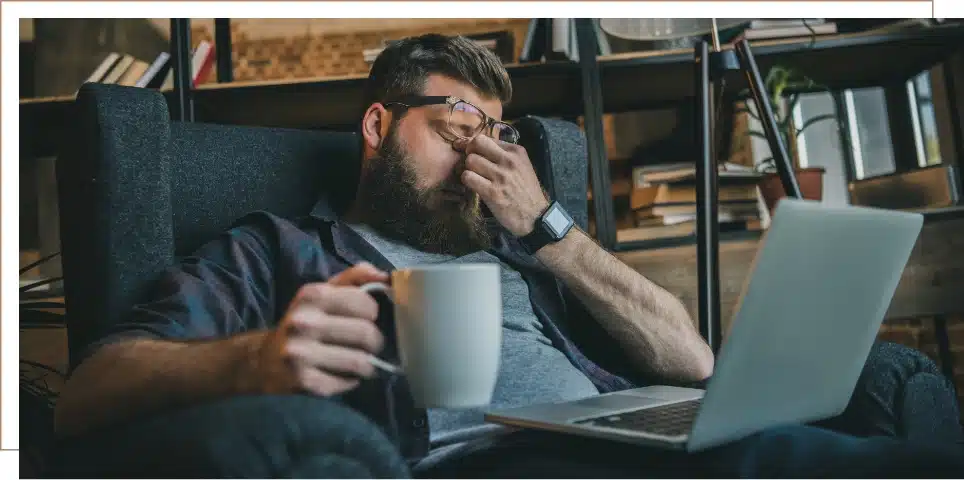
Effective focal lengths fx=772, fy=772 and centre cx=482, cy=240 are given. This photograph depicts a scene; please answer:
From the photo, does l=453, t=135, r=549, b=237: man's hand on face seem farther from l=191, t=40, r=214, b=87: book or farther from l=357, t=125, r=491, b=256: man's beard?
l=191, t=40, r=214, b=87: book

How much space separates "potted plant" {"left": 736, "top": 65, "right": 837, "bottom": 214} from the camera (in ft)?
6.58

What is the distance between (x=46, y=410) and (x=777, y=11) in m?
1.80

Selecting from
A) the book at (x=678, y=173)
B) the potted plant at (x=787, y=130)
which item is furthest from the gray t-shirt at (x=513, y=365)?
the potted plant at (x=787, y=130)

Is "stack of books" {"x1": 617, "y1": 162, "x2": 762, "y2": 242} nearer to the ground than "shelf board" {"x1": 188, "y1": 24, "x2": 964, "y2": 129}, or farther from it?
nearer to the ground

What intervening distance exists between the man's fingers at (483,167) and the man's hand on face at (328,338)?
595mm

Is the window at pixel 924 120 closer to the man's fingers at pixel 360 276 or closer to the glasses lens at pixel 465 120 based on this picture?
the glasses lens at pixel 465 120

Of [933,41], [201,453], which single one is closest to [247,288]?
[201,453]

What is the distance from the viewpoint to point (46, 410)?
1.10 meters

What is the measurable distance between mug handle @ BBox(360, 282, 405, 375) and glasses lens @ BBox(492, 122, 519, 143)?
72cm

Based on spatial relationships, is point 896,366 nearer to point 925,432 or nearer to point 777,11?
point 925,432

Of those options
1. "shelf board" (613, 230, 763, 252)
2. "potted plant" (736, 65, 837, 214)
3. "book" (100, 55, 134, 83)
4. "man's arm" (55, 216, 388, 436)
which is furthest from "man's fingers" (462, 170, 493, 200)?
"book" (100, 55, 134, 83)

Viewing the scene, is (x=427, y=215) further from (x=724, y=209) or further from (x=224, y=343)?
(x=724, y=209)

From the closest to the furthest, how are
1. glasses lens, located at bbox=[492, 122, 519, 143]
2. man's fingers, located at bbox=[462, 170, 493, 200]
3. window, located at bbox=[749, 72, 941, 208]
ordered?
man's fingers, located at bbox=[462, 170, 493, 200], glasses lens, located at bbox=[492, 122, 519, 143], window, located at bbox=[749, 72, 941, 208]

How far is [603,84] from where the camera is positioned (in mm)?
2156
